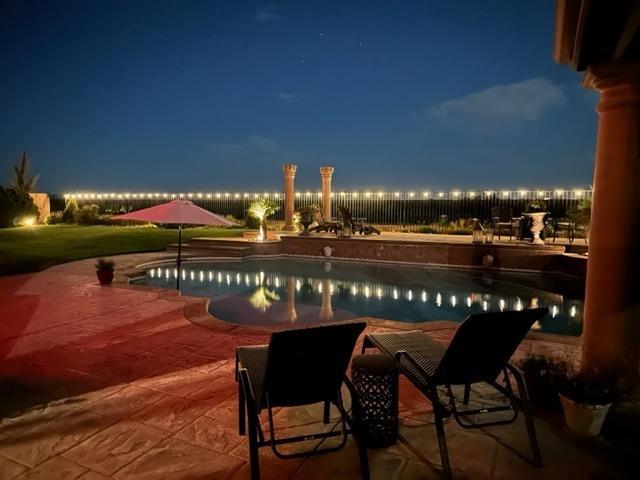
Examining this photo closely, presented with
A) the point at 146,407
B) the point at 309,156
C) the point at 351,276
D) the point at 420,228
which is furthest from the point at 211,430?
the point at 309,156

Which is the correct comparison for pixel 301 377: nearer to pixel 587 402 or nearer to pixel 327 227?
pixel 587 402

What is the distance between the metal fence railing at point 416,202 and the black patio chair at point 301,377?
1589cm

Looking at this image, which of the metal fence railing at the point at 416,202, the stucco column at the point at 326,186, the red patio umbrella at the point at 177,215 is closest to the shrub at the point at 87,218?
the metal fence railing at the point at 416,202

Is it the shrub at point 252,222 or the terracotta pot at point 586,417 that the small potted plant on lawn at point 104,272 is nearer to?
the terracotta pot at point 586,417

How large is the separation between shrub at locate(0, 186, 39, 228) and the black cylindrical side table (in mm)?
23017

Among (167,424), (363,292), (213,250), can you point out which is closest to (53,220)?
(213,250)

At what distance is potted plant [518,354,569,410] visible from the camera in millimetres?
3133

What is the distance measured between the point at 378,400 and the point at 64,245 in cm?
1413

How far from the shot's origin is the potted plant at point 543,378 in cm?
313

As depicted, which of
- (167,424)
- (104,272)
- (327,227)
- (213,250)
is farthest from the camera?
(327,227)

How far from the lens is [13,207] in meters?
20.7

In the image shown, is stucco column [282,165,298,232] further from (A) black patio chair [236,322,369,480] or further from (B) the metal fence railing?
(A) black patio chair [236,322,369,480]

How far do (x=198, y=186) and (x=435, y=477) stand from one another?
7505cm

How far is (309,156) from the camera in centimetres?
7681
